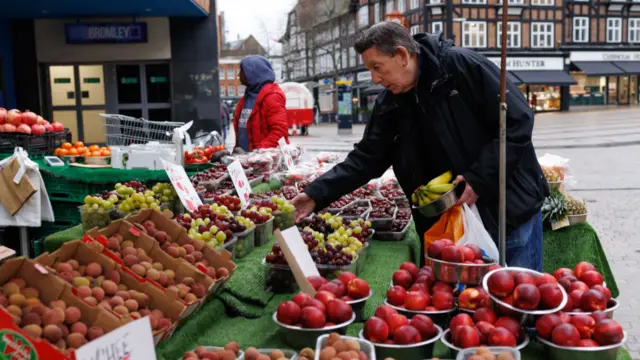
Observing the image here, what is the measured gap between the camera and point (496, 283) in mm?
2242

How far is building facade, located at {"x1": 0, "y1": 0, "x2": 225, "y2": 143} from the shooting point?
12602 millimetres

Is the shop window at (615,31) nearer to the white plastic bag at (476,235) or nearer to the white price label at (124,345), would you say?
the white plastic bag at (476,235)

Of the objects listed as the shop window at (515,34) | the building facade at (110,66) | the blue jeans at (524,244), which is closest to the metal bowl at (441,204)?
the blue jeans at (524,244)

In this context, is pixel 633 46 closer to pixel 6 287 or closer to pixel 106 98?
pixel 106 98

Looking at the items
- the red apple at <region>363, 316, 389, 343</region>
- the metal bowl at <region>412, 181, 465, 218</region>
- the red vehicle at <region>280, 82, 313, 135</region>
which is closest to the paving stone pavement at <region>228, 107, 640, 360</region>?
the metal bowl at <region>412, 181, 465, 218</region>

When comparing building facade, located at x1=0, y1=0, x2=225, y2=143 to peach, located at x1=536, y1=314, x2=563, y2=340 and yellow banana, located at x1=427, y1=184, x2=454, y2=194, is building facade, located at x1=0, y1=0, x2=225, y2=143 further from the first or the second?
peach, located at x1=536, y1=314, x2=563, y2=340

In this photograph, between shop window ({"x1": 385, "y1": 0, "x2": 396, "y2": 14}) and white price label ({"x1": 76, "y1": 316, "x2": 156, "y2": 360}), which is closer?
white price label ({"x1": 76, "y1": 316, "x2": 156, "y2": 360})

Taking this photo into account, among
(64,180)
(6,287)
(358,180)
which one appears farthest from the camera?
(64,180)

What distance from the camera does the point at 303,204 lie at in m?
3.45

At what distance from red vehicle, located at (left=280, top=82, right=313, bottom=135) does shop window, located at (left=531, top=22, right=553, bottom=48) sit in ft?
68.4

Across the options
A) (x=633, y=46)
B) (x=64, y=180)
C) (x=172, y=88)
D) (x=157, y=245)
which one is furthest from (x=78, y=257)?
(x=633, y=46)

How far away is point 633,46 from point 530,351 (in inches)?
1993

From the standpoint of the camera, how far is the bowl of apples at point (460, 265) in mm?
2461

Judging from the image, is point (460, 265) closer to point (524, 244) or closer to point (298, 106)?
point (524, 244)
